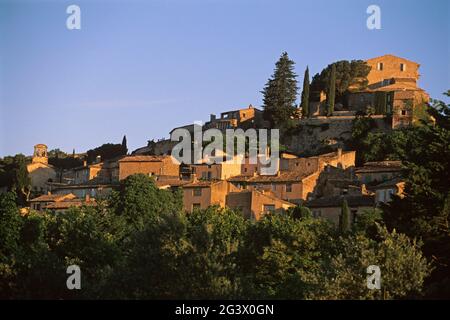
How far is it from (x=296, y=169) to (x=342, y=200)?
1154cm

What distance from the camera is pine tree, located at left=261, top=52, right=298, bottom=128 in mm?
97812

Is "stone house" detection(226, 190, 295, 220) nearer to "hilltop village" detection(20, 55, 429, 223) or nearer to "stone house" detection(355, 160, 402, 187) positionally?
"hilltop village" detection(20, 55, 429, 223)

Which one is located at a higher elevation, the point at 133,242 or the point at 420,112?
the point at 420,112

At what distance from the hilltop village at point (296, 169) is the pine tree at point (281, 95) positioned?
97 cm

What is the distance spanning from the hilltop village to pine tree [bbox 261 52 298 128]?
97cm

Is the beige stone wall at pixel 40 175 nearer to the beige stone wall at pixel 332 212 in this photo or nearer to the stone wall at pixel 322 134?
the stone wall at pixel 322 134

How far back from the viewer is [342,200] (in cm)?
7112

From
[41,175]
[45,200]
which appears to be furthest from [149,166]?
[41,175]

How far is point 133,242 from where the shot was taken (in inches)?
1791

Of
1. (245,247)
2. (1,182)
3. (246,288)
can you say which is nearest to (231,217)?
(245,247)

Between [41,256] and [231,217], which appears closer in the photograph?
[41,256]

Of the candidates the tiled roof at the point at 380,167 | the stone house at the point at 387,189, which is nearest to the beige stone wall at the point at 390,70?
the tiled roof at the point at 380,167
